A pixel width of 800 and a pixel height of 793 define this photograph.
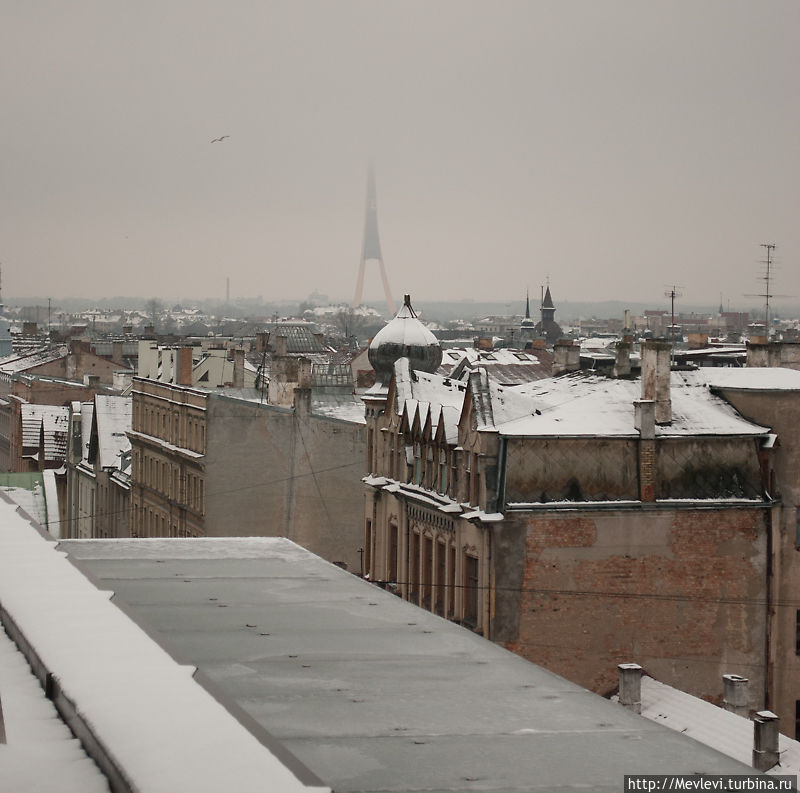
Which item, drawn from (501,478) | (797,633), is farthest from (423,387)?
(797,633)

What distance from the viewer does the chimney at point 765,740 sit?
92.9 feet

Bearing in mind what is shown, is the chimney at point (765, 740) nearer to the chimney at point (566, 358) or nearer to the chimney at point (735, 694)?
the chimney at point (735, 694)

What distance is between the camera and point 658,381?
120 feet

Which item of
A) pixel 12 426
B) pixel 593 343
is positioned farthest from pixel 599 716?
pixel 593 343

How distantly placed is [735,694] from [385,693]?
20.8 metres

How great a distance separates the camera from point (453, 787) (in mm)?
10703

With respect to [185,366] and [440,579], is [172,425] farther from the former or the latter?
[440,579]

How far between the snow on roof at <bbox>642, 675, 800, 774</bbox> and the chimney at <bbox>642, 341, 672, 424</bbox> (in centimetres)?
617

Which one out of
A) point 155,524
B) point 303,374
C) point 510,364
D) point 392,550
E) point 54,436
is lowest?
point 155,524

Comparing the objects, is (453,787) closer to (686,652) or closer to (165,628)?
(165,628)

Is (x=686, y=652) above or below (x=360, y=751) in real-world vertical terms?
below

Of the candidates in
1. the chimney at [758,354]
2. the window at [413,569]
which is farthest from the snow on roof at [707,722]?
the chimney at [758,354]

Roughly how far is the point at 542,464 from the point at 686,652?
5448 millimetres

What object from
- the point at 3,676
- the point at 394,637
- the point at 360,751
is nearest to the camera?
the point at 3,676
